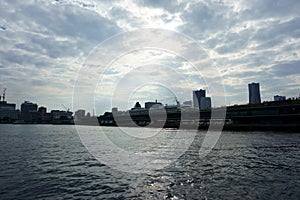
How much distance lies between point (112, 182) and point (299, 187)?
13.4m

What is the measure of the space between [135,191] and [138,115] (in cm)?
16021

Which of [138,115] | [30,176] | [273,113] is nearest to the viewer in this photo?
[30,176]

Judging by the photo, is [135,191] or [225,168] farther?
[225,168]

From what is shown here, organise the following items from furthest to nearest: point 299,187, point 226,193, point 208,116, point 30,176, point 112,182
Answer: point 208,116 < point 30,176 < point 112,182 < point 299,187 < point 226,193

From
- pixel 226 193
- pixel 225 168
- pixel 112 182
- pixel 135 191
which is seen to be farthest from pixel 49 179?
pixel 225 168

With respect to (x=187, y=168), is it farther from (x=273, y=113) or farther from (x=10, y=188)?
(x=273, y=113)

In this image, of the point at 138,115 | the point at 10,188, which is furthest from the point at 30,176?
the point at 138,115

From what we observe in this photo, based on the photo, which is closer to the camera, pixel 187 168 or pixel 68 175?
pixel 68 175

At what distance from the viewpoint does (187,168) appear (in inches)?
888

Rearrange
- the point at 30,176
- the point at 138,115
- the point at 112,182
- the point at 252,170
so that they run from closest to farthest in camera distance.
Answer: the point at 112,182 < the point at 30,176 < the point at 252,170 < the point at 138,115

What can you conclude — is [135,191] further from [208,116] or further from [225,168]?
[208,116]

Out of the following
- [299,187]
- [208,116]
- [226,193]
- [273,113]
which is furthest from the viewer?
[208,116]

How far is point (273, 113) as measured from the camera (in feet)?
299

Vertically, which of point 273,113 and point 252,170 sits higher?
point 273,113
